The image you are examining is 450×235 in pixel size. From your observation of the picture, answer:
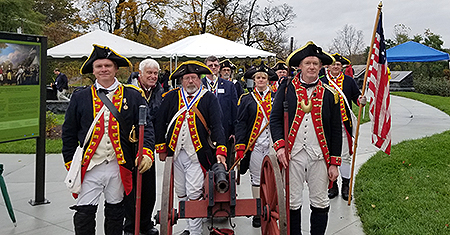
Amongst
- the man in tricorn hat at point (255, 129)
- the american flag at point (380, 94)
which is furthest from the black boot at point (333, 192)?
the man in tricorn hat at point (255, 129)

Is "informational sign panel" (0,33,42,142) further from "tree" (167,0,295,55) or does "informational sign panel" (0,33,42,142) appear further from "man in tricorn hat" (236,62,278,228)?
"tree" (167,0,295,55)

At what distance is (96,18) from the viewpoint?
25.2 meters

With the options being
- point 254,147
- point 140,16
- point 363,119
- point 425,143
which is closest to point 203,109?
point 254,147

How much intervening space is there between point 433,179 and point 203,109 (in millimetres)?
4252

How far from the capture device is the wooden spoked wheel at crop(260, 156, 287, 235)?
284 cm

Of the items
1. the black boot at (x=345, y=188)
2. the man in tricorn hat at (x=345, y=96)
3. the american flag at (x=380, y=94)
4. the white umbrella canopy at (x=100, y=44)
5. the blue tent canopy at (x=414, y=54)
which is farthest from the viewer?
the blue tent canopy at (x=414, y=54)

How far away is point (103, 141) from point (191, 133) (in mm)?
904

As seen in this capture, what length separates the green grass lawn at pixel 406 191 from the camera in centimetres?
436

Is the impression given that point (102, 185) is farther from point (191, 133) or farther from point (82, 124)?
point (191, 133)

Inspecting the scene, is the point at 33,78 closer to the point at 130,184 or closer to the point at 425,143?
the point at 130,184

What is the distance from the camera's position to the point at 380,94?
4.88 meters

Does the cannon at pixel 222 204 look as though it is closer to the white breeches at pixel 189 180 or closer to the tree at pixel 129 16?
the white breeches at pixel 189 180

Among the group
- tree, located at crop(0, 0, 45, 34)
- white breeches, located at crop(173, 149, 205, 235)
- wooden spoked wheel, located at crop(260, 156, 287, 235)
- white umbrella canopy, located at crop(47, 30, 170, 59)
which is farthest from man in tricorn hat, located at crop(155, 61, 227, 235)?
tree, located at crop(0, 0, 45, 34)

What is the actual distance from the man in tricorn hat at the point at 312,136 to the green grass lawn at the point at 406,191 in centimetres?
122
